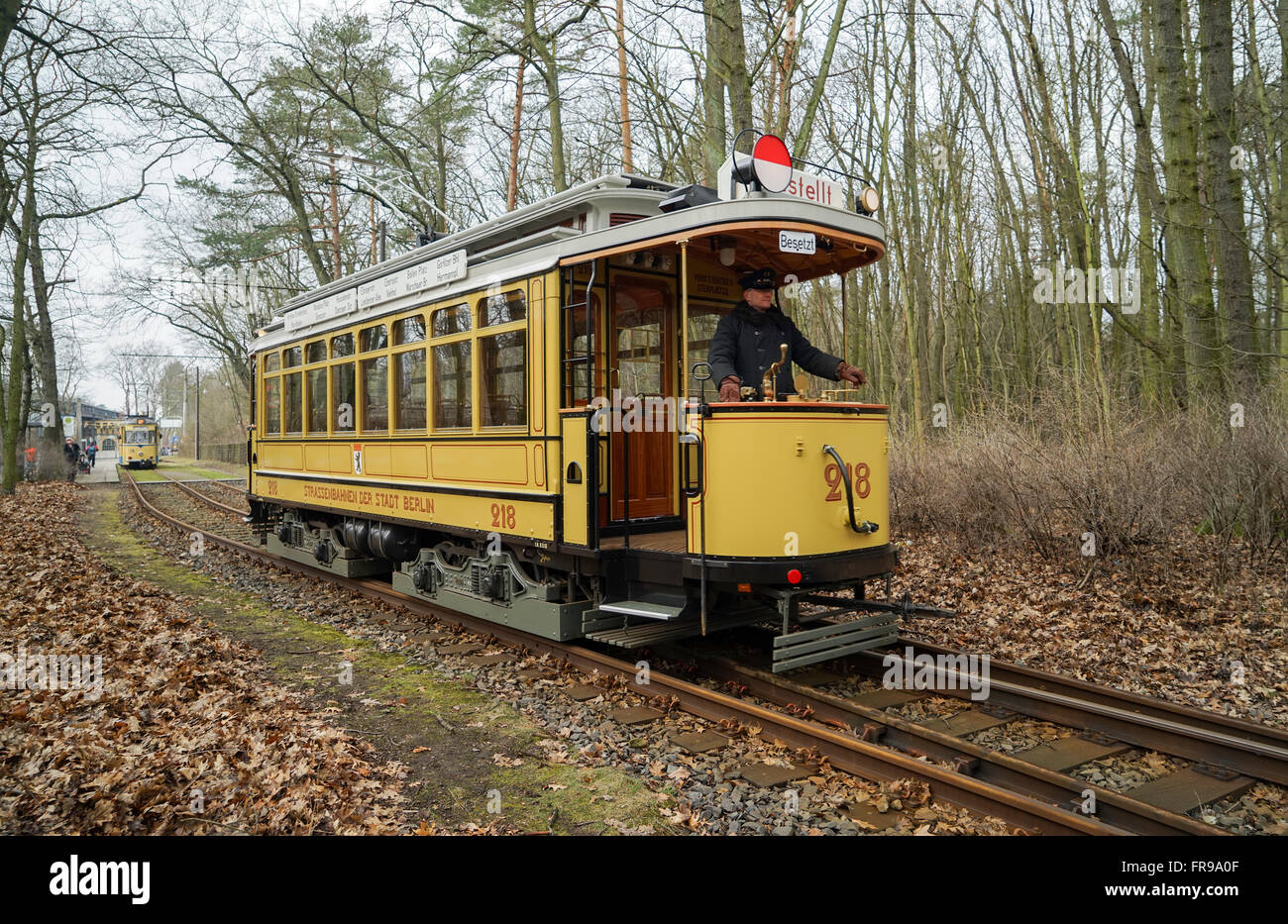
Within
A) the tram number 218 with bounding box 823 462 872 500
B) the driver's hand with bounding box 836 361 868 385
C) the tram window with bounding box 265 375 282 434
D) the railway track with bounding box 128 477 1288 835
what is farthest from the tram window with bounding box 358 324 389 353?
the tram number 218 with bounding box 823 462 872 500

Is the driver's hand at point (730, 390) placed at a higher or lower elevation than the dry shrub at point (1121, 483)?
higher

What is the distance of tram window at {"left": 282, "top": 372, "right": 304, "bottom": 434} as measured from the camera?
10.9 m

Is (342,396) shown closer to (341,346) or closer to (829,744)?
(341,346)

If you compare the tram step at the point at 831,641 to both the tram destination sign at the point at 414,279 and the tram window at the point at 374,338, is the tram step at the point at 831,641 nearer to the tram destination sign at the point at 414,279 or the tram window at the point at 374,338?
the tram destination sign at the point at 414,279

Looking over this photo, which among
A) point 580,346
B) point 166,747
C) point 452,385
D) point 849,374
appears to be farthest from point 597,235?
point 166,747

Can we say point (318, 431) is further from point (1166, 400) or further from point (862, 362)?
point (862, 362)

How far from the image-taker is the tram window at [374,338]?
860 cm

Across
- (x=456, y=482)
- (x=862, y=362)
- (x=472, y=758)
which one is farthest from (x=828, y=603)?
(x=862, y=362)

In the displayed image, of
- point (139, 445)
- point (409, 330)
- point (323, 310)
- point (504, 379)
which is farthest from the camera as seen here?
point (139, 445)

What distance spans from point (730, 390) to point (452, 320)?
3102 millimetres

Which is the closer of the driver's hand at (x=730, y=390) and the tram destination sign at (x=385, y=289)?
the driver's hand at (x=730, y=390)

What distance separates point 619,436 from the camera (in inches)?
255

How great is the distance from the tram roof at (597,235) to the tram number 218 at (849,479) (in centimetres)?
157

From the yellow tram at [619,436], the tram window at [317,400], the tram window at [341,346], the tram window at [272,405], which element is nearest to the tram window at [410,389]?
the yellow tram at [619,436]
